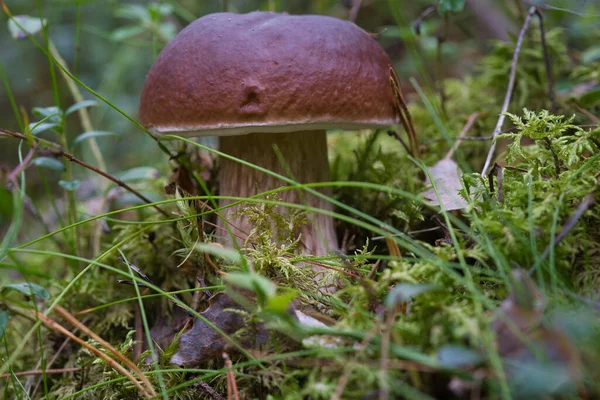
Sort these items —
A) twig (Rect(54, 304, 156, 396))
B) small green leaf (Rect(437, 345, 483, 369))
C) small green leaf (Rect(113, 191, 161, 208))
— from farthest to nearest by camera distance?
small green leaf (Rect(113, 191, 161, 208)), twig (Rect(54, 304, 156, 396)), small green leaf (Rect(437, 345, 483, 369))

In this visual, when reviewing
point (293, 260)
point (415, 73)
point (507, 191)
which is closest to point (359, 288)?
point (293, 260)

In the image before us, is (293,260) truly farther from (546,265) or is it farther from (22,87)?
(22,87)

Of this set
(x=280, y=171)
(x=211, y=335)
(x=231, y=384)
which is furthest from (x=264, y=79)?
(x=231, y=384)

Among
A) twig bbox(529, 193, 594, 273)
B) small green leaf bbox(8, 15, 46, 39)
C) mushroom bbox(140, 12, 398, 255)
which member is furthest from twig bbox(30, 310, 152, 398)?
small green leaf bbox(8, 15, 46, 39)

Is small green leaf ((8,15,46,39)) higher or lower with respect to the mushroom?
higher

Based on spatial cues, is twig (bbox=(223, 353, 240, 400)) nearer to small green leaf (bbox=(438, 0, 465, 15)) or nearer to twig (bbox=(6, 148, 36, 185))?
twig (bbox=(6, 148, 36, 185))

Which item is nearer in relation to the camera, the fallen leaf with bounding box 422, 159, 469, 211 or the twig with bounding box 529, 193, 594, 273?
the twig with bounding box 529, 193, 594, 273
